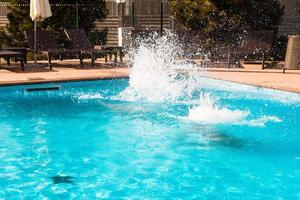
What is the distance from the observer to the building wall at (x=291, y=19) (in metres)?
26.5

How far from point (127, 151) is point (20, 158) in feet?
5.07

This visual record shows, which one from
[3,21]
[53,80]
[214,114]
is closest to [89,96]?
[53,80]

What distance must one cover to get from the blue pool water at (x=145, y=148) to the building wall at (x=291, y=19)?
1648cm

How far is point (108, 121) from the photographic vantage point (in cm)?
898

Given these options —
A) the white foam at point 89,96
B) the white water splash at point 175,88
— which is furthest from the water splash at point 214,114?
the white foam at point 89,96

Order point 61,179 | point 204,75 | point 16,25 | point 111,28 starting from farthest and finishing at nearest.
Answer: point 111,28, point 16,25, point 204,75, point 61,179

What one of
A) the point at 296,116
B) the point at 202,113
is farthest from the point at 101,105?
the point at 296,116

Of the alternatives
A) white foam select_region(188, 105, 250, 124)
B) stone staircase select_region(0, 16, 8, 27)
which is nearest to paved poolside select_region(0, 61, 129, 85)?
white foam select_region(188, 105, 250, 124)

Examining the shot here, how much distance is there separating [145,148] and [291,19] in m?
21.8

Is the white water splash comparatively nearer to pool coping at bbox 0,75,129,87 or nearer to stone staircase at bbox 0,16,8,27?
pool coping at bbox 0,75,129,87

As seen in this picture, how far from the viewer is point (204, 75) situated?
1390 cm

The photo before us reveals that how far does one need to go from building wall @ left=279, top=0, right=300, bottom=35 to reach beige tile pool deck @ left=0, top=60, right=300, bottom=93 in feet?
39.5

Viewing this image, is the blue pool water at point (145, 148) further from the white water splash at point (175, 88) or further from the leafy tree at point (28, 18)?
the leafy tree at point (28, 18)

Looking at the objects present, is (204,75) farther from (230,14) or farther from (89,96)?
(230,14)
